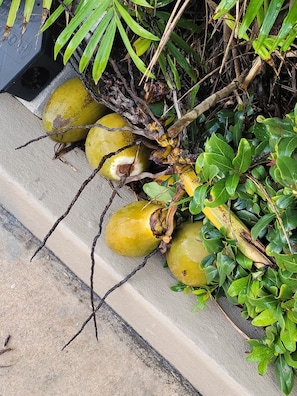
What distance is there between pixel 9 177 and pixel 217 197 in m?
0.74

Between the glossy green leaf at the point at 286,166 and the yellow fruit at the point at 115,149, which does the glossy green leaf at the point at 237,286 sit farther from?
the yellow fruit at the point at 115,149

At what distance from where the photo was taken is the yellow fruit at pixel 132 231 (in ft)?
5.11

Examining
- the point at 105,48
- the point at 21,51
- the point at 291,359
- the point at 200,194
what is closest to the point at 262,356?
the point at 291,359

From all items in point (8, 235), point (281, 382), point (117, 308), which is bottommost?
point (281, 382)

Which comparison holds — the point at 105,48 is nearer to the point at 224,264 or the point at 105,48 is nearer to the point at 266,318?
the point at 224,264

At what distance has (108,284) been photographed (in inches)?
68.1

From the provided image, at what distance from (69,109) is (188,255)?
564mm

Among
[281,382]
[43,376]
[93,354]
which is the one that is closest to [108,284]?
[93,354]

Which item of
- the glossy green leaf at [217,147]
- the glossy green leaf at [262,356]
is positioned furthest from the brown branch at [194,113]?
the glossy green leaf at [262,356]

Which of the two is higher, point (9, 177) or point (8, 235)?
point (9, 177)

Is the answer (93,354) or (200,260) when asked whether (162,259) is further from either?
(93,354)

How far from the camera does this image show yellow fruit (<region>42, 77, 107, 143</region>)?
1.69m

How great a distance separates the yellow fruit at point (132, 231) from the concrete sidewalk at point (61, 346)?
0.36 meters

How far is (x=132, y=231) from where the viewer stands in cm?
156
